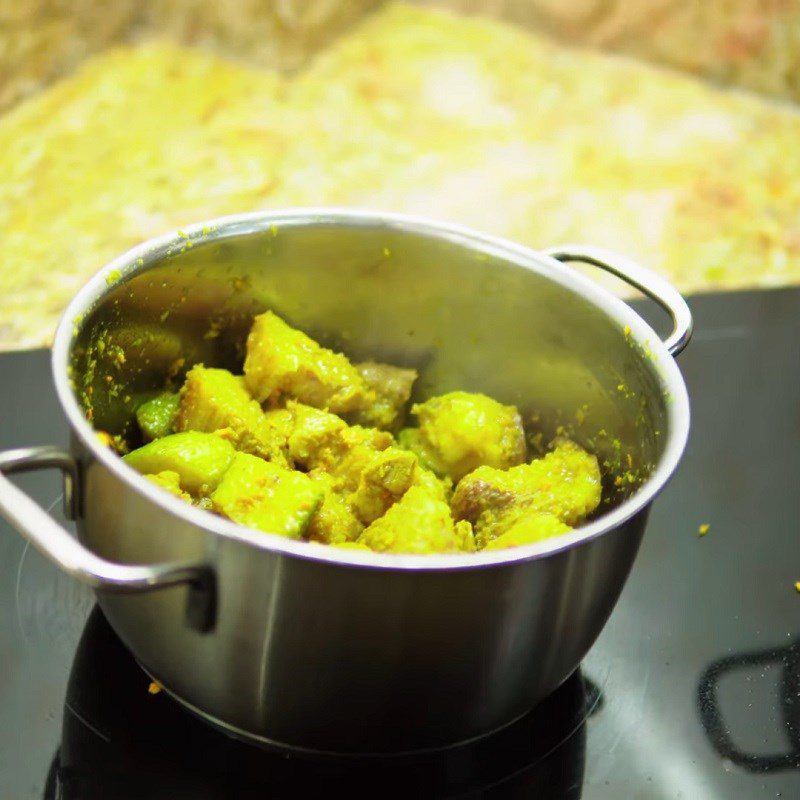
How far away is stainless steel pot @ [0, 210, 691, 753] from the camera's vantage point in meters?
0.63

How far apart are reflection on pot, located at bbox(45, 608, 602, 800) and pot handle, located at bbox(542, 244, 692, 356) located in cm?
32

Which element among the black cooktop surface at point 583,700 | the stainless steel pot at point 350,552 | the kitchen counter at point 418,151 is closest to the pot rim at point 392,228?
the stainless steel pot at point 350,552

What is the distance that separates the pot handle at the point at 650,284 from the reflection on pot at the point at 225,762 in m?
0.32

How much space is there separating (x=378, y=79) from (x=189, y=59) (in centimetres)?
31

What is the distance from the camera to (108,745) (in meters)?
0.77

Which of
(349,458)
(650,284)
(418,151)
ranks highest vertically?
(650,284)

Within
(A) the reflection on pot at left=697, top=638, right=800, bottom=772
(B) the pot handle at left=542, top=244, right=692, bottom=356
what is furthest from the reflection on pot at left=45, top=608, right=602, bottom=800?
(B) the pot handle at left=542, top=244, right=692, bottom=356

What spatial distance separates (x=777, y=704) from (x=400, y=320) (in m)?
0.47

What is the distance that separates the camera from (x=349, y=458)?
2.97 feet

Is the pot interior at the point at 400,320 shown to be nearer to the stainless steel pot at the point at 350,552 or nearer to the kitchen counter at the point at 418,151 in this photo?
the stainless steel pot at the point at 350,552

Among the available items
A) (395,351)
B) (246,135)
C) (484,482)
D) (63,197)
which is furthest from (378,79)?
(484,482)

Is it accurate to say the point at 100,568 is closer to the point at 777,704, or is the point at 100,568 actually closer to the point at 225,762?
the point at 225,762

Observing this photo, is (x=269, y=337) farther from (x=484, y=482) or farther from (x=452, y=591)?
(x=452, y=591)

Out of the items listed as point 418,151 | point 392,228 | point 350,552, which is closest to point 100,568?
point 350,552
